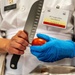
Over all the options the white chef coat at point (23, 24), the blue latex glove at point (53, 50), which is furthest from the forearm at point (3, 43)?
the blue latex glove at point (53, 50)

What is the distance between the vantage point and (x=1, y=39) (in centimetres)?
134

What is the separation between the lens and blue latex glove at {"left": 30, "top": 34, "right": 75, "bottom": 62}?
1163mm

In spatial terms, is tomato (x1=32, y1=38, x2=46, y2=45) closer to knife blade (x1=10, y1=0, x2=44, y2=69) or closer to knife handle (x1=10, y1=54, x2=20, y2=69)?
knife blade (x1=10, y1=0, x2=44, y2=69)

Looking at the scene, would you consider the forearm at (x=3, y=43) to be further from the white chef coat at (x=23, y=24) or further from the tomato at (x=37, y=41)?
the tomato at (x=37, y=41)

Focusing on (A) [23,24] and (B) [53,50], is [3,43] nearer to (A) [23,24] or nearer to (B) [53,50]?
(A) [23,24]

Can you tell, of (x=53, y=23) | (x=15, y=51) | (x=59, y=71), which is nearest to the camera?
(x=59, y=71)

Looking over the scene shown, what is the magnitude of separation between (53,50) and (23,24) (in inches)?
10.1

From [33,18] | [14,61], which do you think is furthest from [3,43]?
[33,18]

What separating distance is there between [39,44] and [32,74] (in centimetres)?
16

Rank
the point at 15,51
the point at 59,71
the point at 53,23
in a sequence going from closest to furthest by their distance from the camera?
the point at 59,71 → the point at 15,51 → the point at 53,23

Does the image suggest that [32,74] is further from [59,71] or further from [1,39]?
[1,39]

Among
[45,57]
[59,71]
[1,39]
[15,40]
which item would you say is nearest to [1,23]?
[1,39]

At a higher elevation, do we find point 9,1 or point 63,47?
point 9,1

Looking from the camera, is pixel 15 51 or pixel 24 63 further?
pixel 24 63
